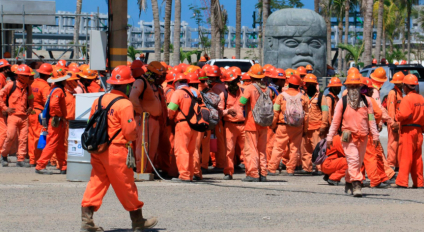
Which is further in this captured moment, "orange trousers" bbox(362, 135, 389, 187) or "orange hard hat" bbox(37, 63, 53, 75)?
"orange hard hat" bbox(37, 63, 53, 75)

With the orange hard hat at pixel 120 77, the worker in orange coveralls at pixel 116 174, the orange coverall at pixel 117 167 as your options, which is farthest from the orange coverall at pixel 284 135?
the orange coverall at pixel 117 167

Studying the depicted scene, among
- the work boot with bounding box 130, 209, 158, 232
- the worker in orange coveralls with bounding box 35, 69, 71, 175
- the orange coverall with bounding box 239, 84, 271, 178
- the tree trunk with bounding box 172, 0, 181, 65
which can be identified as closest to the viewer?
the work boot with bounding box 130, 209, 158, 232

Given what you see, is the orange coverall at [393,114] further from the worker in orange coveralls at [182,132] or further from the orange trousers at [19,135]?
the orange trousers at [19,135]

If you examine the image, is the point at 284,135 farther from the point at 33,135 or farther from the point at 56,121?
the point at 33,135

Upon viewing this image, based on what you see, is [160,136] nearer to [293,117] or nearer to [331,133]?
[293,117]

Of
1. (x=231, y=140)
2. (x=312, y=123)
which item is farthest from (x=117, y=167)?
(x=312, y=123)

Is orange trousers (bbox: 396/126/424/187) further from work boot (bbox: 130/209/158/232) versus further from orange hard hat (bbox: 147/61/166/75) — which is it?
work boot (bbox: 130/209/158/232)

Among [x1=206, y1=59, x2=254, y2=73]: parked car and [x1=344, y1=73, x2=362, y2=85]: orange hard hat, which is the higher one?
[x1=206, y1=59, x2=254, y2=73]: parked car

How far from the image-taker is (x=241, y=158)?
14281 mm

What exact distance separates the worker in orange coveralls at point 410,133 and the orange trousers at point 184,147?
3392 millimetres

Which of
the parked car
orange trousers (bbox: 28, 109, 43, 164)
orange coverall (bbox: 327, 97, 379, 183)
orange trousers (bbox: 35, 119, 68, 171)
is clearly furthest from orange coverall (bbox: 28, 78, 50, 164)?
the parked car

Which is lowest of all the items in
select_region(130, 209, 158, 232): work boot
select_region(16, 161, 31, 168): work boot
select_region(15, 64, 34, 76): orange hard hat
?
select_region(16, 161, 31, 168): work boot

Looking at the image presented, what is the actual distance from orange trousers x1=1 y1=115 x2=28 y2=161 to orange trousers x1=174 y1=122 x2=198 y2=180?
167 inches

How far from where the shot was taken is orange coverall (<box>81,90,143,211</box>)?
7.39 m
